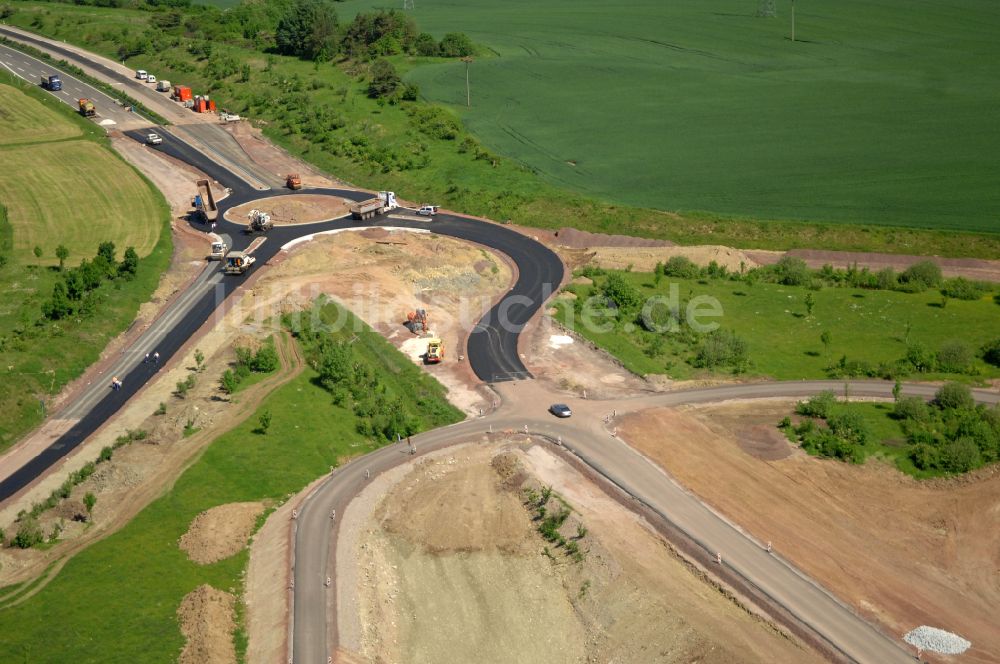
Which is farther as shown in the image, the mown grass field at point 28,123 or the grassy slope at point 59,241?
the mown grass field at point 28,123

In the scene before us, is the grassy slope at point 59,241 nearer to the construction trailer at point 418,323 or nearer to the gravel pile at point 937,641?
the construction trailer at point 418,323

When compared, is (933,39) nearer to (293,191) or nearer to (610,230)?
(610,230)

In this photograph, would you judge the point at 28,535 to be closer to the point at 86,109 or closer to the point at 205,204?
the point at 205,204

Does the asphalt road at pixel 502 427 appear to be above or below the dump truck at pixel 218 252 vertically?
below

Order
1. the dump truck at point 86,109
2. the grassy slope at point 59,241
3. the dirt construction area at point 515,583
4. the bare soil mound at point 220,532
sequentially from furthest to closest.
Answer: the dump truck at point 86,109 → the grassy slope at point 59,241 → the bare soil mound at point 220,532 → the dirt construction area at point 515,583

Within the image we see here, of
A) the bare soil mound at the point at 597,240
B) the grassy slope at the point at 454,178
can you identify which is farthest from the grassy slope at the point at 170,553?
the grassy slope at the point at 454,178

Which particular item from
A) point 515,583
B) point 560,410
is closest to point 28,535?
point 515,583

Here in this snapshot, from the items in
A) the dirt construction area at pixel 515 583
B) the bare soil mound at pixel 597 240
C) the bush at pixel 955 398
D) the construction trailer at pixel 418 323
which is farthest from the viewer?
the bare soil mound at pixel 597 240
